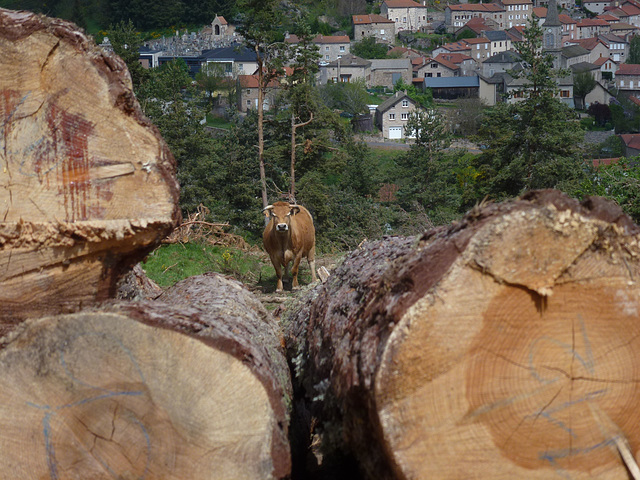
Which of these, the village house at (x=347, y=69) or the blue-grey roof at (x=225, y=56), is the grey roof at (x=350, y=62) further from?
the blue-grey roof at (x=225, y=56)

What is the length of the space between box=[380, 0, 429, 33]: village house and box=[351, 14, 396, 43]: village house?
5390 mm

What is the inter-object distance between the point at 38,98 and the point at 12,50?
263mm

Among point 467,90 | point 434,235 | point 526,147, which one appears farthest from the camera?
point 467,90

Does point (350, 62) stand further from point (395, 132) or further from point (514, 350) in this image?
point (514, 350)

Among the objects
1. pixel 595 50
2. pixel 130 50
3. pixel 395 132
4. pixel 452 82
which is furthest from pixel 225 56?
pixel 595 50

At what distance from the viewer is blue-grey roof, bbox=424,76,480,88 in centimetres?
9925

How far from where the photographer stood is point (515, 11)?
6127 inches

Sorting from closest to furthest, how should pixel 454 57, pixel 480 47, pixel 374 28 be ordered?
pixel 454 57, pixel 480 47, pixel 374 28

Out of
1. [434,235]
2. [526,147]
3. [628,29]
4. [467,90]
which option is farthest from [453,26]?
[434,235]

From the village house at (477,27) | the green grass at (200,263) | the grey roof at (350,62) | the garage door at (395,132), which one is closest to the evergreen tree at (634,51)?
the village house at (477,27)

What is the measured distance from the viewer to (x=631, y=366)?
3449 mm

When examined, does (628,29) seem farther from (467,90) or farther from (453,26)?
(467,90)

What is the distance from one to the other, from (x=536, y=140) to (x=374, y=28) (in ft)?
362

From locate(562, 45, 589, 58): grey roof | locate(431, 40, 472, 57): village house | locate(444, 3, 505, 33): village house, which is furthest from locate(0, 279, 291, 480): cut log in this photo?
locate(444, 3, 505, 33): village house
